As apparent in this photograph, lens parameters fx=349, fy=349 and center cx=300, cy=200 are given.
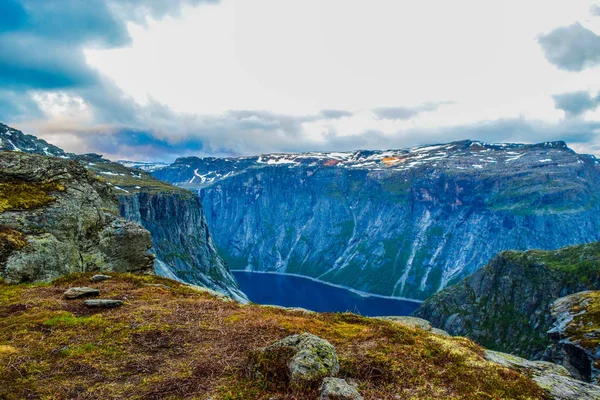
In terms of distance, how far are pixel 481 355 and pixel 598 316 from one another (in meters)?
63.6


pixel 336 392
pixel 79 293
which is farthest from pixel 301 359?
pixel 79 293

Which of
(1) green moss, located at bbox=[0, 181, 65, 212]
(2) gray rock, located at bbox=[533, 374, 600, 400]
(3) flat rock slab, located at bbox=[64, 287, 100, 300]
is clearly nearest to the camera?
(2) gray rock, located at bbox=[533, 374, 600, 400]

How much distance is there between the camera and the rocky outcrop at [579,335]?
162 feet

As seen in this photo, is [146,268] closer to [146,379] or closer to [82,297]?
[82,297]

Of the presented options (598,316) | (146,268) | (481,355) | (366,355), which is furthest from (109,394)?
(598,316)

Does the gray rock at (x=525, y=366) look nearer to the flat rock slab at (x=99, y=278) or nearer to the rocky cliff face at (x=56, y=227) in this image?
the flat rock slab at (x=99, y=278)

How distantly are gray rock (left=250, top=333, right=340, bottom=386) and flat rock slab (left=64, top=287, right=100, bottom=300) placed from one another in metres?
11.8

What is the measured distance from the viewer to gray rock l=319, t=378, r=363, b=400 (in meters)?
8.88

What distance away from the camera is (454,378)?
1093cm

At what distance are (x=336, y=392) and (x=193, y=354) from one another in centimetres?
583

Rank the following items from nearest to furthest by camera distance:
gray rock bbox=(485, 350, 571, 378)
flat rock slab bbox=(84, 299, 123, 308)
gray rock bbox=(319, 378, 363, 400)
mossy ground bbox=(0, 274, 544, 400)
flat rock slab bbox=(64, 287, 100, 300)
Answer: gray rock bbox=(319, 378, 363, 400) < mossy ground bbox=(0, 274, 544, 400) < gray rock bbox=(485, 350, 571, 378) < flat rock slab bbox=(84, 299, 123, 308) < flat rock slab bbox=(64, 287, 100, 300)

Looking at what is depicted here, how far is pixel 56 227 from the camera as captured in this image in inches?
986

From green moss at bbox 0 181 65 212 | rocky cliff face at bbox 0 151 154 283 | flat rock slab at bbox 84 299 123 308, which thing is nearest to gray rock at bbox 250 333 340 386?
flat rock slab at bbox 84 299 123 308

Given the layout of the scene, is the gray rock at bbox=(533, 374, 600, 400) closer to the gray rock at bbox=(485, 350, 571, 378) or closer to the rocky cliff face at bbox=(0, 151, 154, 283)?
the gray rock at bbox=(485, 350, 571, 378)
